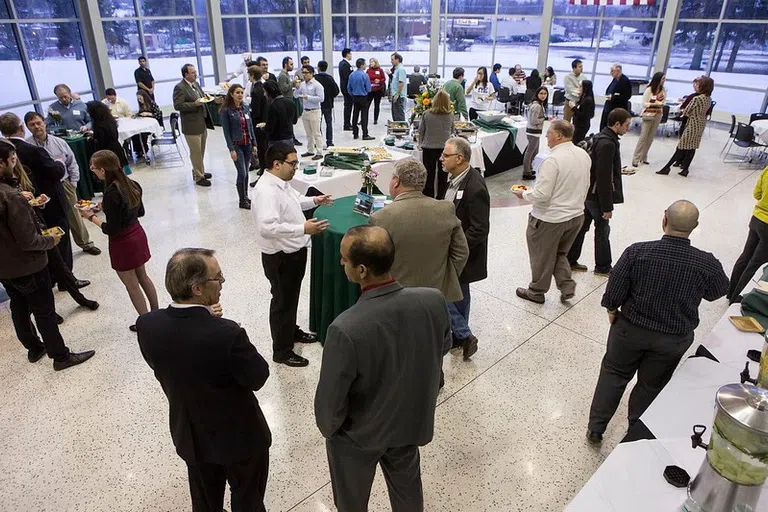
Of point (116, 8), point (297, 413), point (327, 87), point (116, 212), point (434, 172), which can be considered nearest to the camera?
point (297, 413)

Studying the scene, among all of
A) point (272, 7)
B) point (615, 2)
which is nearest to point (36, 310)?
point (272, 7)

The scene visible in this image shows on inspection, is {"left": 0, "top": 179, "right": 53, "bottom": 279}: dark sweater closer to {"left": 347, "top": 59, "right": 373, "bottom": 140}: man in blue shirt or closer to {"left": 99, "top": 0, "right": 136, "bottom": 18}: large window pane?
{"left": 347, "top": 59, "right": 373, "bottom": 140}: man in blue shirt

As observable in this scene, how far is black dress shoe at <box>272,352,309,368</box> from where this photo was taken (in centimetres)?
351

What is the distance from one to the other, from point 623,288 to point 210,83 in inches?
485

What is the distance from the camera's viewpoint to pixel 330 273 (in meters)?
3.42

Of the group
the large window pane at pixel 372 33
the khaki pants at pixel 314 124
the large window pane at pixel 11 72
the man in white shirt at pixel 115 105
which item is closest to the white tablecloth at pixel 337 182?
the khaki pants at pixel 314 124

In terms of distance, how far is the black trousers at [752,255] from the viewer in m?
3.79

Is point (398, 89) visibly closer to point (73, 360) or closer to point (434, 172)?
point (434, 172)

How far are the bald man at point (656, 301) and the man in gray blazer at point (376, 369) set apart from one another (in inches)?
44.2

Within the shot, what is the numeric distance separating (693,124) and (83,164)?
8430mm

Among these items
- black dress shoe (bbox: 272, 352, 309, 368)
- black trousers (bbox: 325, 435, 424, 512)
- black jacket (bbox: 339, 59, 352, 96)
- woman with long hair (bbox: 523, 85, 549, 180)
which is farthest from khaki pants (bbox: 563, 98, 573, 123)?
black trousers (bbox: 325, 435, 424, 512)

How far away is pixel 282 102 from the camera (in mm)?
6219

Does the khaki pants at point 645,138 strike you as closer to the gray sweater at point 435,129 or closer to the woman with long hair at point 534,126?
the woman with long hair at point 534,126

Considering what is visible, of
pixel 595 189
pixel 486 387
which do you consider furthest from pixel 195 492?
pixel 595 189
